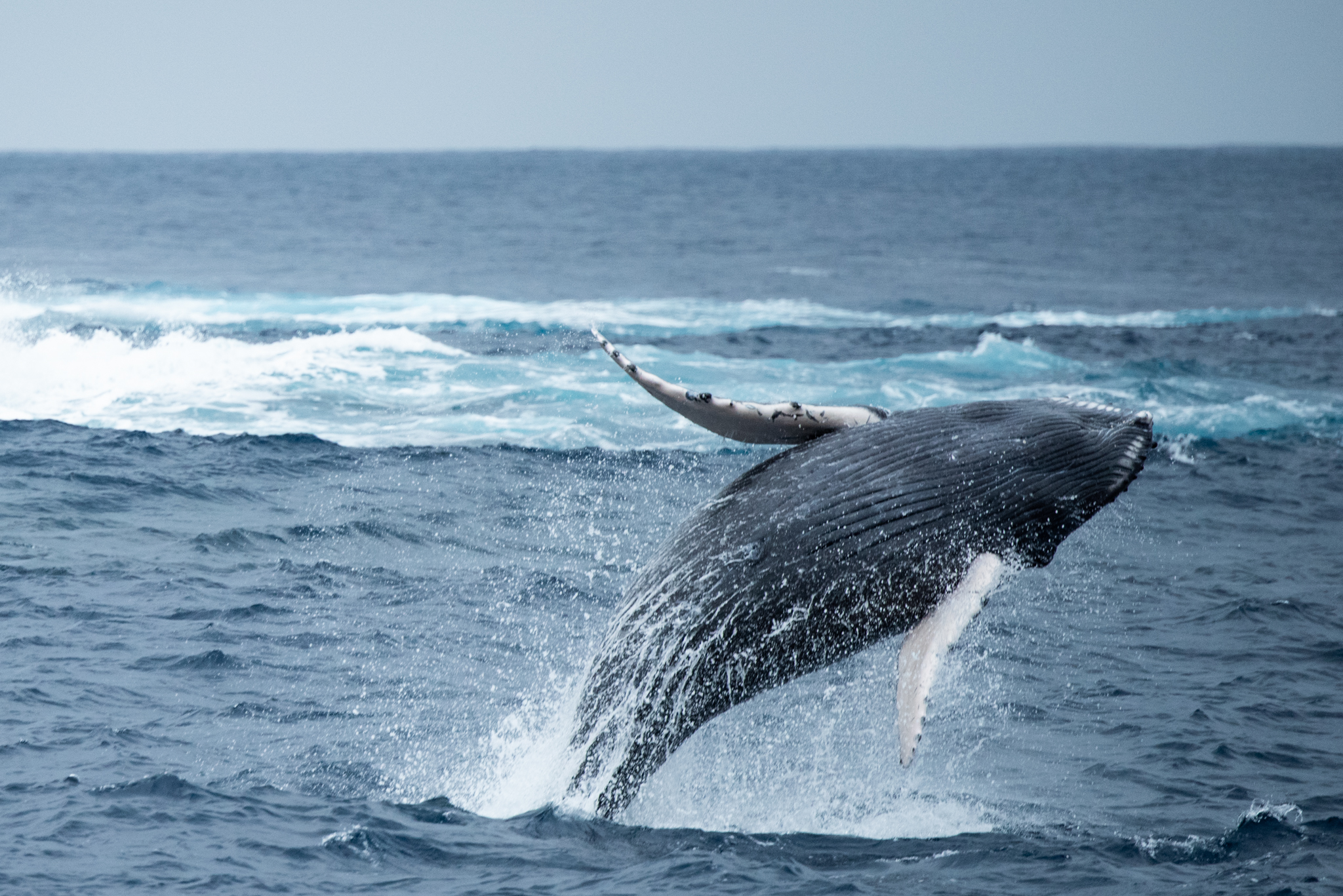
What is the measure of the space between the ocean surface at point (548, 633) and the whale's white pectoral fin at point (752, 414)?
292 centimetres

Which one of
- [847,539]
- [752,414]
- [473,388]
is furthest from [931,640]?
[473,388]

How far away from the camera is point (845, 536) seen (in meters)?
8.30

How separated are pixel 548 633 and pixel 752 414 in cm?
612

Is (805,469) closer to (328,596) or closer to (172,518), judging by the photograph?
(328,596)

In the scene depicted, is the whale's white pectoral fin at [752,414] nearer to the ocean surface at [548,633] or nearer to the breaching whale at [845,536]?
the breaching whale at [845,536]

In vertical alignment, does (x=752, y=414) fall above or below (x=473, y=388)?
above

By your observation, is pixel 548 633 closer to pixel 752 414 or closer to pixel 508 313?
pixel 752 414

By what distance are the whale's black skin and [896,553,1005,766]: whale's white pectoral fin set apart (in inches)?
7.2

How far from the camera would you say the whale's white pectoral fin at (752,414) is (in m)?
7.62

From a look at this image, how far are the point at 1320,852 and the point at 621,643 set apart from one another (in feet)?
17.6

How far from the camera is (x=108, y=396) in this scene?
24.4 metres

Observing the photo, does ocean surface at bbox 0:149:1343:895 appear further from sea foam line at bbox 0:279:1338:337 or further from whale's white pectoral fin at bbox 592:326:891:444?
whale's white pectoral fin at bbox 592:326:891:444

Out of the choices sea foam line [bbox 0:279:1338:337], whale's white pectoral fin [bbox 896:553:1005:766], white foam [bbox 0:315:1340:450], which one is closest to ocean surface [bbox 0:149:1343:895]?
white foam [bbox 0:315:1340:450]

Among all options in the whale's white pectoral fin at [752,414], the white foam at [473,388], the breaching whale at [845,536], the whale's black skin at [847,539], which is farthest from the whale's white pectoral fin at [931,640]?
the white foam at [473,388]
